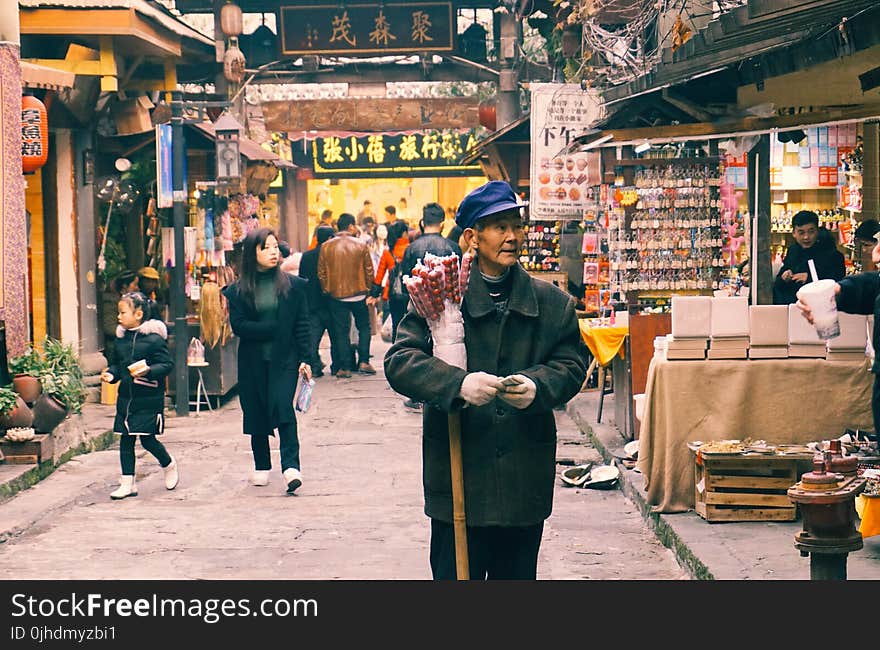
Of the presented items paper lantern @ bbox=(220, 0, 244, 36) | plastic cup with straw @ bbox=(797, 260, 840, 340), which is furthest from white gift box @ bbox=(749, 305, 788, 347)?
paper lantern @ bbox=(220, 0, 244, 36)

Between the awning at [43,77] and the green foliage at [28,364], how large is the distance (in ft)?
8.35

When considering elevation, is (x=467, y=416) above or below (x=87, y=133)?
below

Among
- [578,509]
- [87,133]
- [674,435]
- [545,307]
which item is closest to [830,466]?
[545,307]

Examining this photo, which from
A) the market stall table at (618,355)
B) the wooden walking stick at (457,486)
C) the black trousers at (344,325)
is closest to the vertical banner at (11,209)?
the market stall table at (618,355)

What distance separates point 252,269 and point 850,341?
459 centimetres

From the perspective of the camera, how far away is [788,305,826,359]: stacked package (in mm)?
9906

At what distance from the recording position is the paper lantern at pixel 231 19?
20.9 metres

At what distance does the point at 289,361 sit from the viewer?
11.6 metres

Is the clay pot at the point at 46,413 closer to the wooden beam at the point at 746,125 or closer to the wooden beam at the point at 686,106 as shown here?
the wooden beam at the point at 746,125

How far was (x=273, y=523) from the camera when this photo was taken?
1045 centimetres

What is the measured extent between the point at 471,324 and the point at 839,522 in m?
1.94

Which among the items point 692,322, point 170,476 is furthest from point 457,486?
point 170,476

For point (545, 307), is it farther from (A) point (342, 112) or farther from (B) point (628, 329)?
(A) point (342, 112)

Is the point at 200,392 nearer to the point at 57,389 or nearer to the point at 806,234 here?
the point at 57,389
